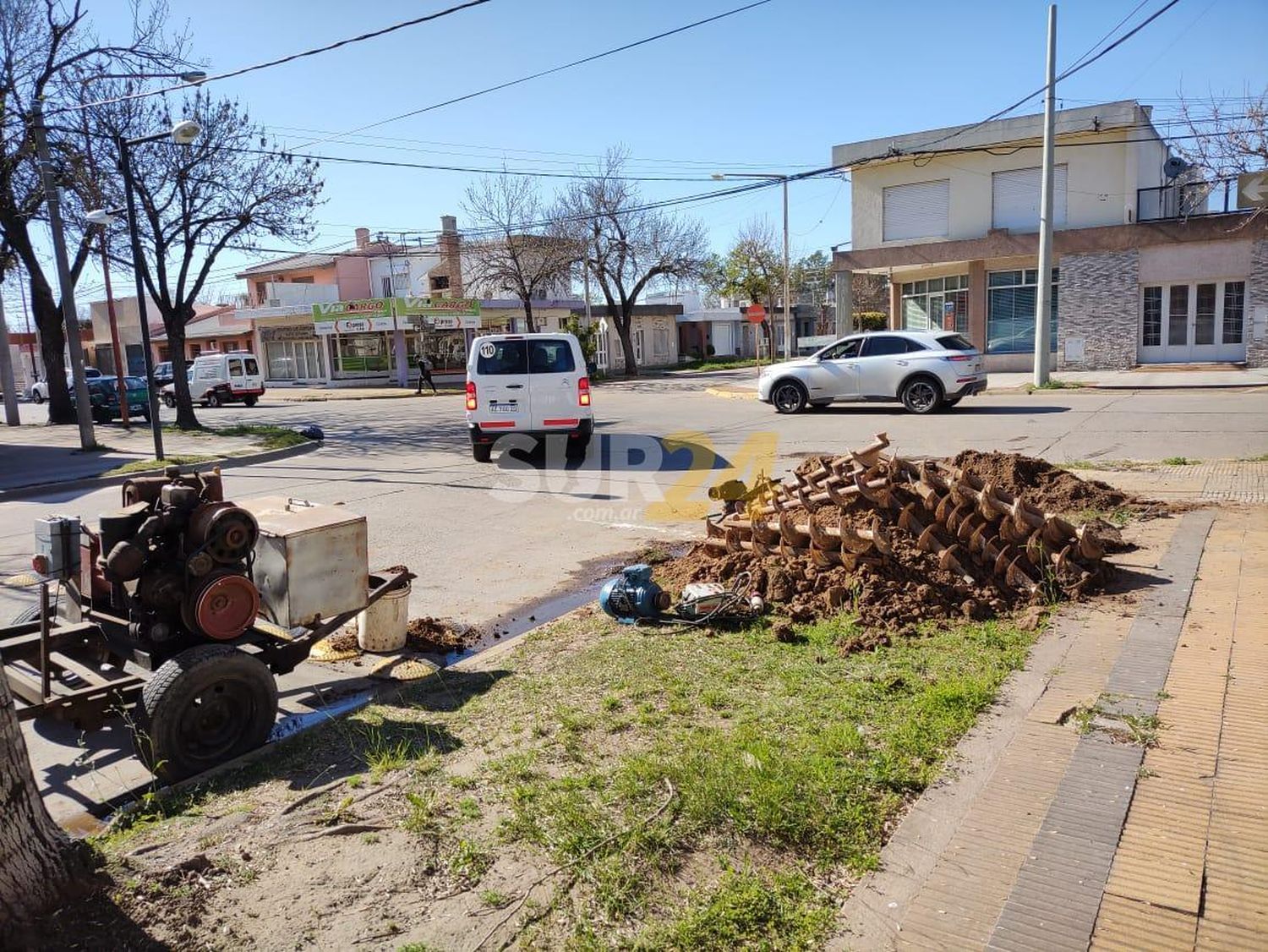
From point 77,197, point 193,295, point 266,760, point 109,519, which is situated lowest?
point 266,760

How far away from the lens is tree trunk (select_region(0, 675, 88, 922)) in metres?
2.68

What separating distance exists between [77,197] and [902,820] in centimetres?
2481

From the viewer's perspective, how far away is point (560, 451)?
49.5 feet

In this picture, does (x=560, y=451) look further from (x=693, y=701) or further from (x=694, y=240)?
(x=694, y=240)

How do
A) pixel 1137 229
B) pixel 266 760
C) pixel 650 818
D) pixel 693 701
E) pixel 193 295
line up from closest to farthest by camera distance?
pixel 650 818, pixel 266 760, pixel 693 701, pixel 193 295, pixel 1137 229

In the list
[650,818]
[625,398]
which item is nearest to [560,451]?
[650,818]

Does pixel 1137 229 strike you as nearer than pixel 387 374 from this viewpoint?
Yes

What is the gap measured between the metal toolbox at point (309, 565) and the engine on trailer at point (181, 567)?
0.73 ft

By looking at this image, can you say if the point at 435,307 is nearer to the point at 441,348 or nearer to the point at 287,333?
the point at 441,348

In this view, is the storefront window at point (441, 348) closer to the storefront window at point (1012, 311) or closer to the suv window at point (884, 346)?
the storefront window at point (1012, 311)

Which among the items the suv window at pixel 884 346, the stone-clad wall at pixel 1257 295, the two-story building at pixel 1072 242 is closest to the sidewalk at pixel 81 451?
the suv window at pixel 884 346

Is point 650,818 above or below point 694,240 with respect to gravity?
below

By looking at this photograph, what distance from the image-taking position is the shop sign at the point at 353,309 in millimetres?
44156

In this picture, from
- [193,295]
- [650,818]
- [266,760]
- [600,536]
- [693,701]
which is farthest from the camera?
[193,295]
